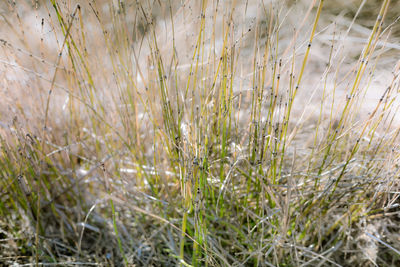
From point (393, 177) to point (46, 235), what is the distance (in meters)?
1.22

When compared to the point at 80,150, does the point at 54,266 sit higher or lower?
lower

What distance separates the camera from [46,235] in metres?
1.25

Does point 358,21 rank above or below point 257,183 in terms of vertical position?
above

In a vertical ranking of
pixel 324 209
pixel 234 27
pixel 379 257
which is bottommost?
pixel 379 257

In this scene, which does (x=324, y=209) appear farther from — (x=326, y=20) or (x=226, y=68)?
(x=326, y=20)

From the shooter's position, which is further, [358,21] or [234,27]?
[358,21]

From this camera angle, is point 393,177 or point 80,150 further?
point 80,150

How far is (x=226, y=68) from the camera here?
0.98 m

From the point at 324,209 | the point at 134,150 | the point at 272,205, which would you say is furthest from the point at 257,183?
the point at 134,150

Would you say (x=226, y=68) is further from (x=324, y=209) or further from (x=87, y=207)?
(x=87, y=207)

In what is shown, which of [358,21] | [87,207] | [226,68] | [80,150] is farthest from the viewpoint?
[358,21]

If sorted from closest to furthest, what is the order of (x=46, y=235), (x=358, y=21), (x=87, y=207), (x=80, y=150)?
1. (x=46, y=235)
2. (x=87, y=207)
3. (x=80, y=150)
4. (x=358, y=21)

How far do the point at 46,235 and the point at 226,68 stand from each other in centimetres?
92

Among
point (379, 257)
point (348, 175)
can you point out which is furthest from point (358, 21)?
point (379, 257)
